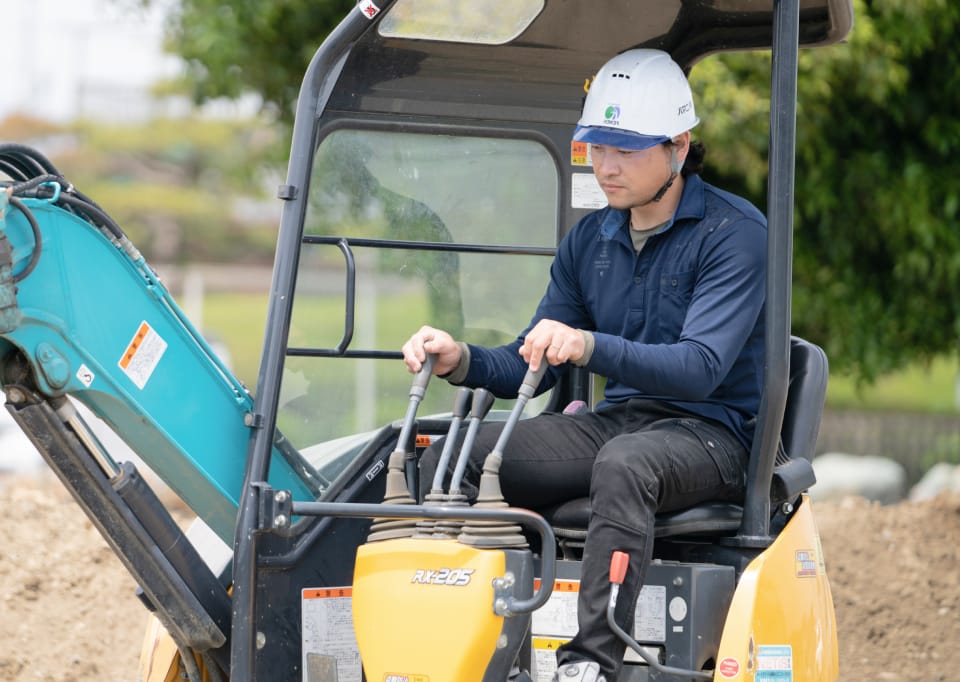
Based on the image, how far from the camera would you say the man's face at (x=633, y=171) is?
3953 mm

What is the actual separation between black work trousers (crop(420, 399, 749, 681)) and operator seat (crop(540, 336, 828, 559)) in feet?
0.16

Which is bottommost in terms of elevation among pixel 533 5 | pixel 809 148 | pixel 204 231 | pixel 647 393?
pixel 204 231

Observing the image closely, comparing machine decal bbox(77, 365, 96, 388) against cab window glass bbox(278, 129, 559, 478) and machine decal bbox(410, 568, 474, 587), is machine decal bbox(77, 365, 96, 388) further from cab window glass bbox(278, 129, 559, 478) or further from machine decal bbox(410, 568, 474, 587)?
machine decal bbox(410, 568, 474, 587)

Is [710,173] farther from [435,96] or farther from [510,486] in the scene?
[510,486]

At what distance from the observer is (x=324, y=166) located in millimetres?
4273

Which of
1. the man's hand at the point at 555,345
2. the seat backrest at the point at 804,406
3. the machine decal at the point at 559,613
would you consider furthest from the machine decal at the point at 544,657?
the seat backrest at the point at 804,406

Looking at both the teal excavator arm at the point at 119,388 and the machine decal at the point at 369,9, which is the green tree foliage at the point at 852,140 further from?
the teal excavator arm at the point at 119,388

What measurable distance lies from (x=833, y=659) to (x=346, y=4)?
5.22 m

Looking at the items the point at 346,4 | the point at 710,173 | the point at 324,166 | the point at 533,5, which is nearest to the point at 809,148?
the point at 710,173

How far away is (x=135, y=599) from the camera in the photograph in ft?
21.0

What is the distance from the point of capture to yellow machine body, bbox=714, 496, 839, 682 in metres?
3.55

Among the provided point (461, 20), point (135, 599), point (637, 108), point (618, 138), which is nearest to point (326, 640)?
point (618, 138)

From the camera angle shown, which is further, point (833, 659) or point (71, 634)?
point (71, 634)

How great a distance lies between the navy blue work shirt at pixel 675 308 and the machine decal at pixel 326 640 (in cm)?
77
